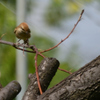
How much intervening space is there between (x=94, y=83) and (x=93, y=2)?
1.98 meters

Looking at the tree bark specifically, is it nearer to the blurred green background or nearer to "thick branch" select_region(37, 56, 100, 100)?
"thick branch" select_region(37, 56, 100, 100)

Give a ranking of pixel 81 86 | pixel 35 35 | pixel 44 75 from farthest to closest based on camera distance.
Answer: pixel 35 35
pixel 44 75
pixel 81 86

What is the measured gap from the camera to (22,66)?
88.6 inches

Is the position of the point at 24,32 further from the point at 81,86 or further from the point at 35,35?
the point at 35,35

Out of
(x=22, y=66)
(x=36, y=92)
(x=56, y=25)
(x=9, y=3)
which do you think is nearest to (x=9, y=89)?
(x=36, y=92)

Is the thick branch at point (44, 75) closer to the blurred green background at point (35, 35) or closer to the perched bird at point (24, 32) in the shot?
the perched bird at point (24, 32)

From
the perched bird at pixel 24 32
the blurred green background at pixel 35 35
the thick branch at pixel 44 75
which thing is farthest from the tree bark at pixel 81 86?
the blurred green background at pixel 35 35

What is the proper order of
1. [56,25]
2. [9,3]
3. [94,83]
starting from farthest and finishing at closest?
[56,25], [9,3], [94,83]

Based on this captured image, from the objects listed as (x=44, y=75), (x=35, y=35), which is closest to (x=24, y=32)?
(x=44, y=75)

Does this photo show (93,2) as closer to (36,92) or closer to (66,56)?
(66,56)

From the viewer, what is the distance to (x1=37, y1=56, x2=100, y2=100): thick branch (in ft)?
1.83

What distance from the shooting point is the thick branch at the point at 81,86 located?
56 centimetres

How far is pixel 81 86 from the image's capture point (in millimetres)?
569

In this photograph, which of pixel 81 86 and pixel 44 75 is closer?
pixel 81 86
